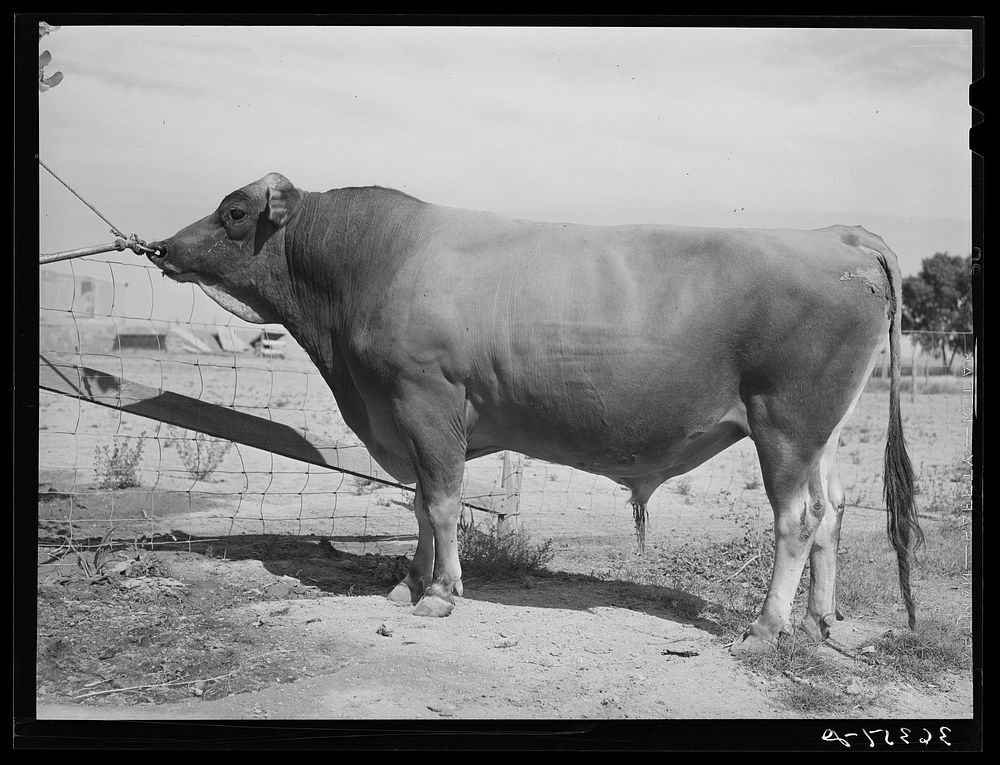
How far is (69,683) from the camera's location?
17.1 ft

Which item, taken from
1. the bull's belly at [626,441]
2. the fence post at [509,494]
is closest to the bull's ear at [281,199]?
the bull's belly at [626,441]

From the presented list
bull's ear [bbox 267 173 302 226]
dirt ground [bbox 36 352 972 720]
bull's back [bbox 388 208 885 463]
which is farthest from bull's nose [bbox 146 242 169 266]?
bull's back [bbox 388 208 885 463]

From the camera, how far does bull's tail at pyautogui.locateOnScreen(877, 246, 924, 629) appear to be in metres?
5.96

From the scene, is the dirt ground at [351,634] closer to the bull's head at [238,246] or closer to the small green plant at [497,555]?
the small green plant at [497,555]

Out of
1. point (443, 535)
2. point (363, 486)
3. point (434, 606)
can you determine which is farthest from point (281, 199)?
point (363, 486)

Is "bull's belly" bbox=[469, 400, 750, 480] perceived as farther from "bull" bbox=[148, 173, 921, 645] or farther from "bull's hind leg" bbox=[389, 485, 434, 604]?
"bull's hind leg" bbox=[389, 485, 434, 604]

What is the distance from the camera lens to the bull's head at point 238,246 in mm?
6656

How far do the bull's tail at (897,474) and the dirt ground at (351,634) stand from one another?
0.63 meters

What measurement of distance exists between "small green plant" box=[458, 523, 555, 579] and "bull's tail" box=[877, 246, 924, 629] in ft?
8.77

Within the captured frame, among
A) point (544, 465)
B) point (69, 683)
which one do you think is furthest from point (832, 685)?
point (544, 465)

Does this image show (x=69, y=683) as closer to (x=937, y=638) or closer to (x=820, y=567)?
(x=820, y=567)
